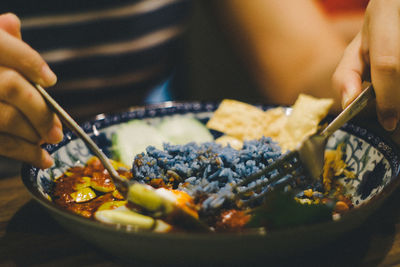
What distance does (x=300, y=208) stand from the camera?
0.77 meters

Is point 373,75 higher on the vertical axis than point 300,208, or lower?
higher

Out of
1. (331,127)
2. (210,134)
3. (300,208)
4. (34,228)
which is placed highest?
(331,127)

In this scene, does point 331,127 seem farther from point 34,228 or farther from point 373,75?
point 34,228

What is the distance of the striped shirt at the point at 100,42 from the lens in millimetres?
2133

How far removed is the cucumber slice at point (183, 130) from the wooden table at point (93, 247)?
1.97 ft

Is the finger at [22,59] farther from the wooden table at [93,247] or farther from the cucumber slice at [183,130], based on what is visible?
the cucumber slice at [183,130]

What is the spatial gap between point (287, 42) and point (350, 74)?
148 cm

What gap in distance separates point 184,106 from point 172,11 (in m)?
1.14

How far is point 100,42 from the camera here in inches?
90.4

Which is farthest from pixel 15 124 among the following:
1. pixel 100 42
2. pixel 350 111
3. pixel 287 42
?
pixel 287 42

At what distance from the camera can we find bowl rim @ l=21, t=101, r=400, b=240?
0.70m

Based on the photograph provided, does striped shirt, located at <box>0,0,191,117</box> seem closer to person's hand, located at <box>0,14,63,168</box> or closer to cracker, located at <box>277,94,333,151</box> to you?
person's hand, located at <box>0,14,63,168</box>

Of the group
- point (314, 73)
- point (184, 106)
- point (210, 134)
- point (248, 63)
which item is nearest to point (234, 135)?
point (210, 134)

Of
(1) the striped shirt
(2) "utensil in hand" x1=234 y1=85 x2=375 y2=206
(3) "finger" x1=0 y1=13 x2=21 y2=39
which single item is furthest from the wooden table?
(1) the striped shirt
